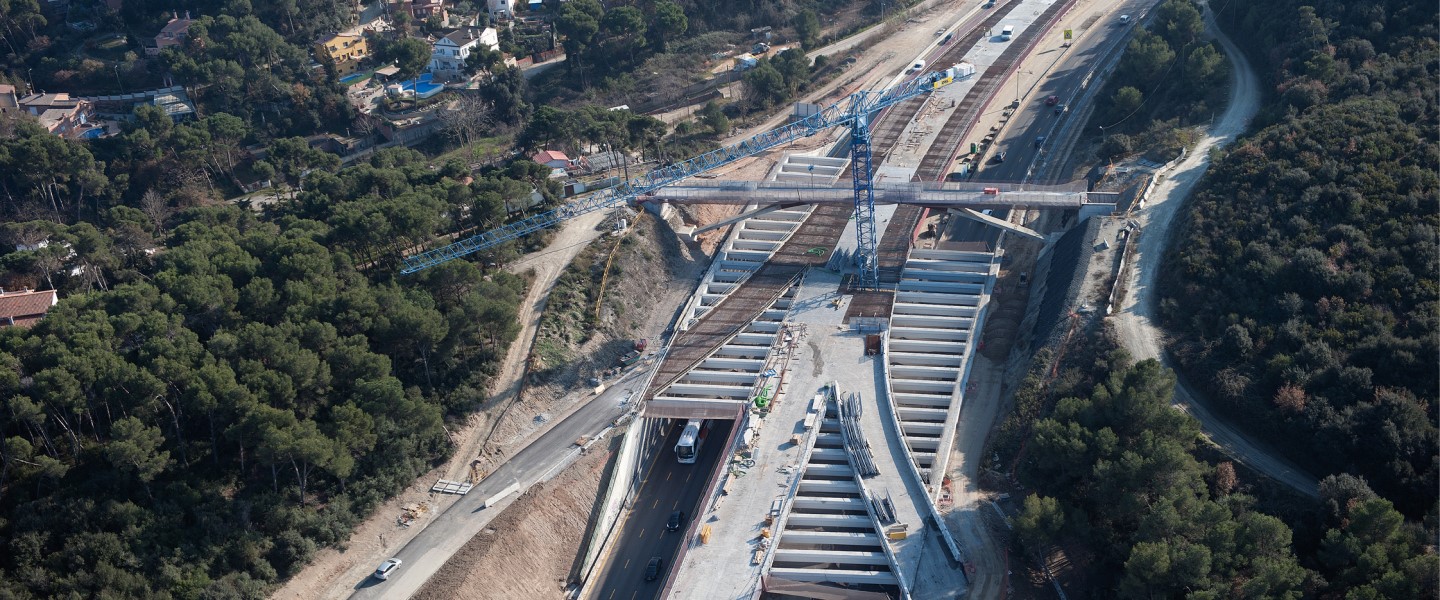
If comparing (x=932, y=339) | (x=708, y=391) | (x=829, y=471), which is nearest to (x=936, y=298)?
(x=932, y=339)

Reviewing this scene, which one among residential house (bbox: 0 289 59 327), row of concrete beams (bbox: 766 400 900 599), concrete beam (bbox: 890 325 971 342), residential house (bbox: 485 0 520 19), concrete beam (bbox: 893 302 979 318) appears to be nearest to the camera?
row of concrete beams (bbox: 766 400 900 599)

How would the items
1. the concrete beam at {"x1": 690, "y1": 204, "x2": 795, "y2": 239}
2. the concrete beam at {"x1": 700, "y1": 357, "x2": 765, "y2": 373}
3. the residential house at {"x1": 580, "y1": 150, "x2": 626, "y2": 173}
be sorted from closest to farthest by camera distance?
the concrete beam at {"x1": 700, "y1": 357, "x2": 765, "y2": 373} → the concrete beam at {"x1": 690, "y1": 204, "x2": 795, "y2": 239} → the residential house at {"x1": 580, "y1": 150, "x2": 626, "y2": 173}

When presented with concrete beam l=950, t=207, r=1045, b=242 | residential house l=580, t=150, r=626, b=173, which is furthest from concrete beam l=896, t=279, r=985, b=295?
residential house l=580, t=150, r=626, b=173

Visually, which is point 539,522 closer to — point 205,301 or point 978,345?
point 205,301

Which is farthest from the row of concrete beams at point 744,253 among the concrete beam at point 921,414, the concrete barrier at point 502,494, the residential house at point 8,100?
the residential house at point 8,100

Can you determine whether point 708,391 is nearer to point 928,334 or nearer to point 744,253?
point 928,334

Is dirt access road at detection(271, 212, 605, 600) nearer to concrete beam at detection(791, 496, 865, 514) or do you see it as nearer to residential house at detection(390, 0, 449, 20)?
concrete beam at detection(791, 496, 865, 514)
